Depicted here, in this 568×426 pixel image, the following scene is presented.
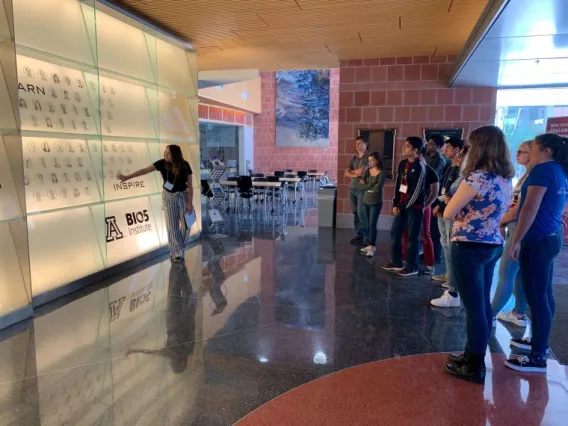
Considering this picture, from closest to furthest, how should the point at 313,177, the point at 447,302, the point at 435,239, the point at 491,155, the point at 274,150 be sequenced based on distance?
1. the point at 491,155
2. the point at 447,302
3. the point at 435,239
4. the point at 313,177
5. the point at 274,150

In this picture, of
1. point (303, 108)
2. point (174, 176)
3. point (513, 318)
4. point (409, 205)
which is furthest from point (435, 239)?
point (303, 108)

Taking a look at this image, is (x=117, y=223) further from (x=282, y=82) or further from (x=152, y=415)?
(x=282, y=82)

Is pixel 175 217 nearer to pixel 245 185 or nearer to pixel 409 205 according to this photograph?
pixel 409 205

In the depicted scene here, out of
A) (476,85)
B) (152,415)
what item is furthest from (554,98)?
(152,415)

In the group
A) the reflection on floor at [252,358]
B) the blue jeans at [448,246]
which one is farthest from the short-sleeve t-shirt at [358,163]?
the blue jeans at [448,246]

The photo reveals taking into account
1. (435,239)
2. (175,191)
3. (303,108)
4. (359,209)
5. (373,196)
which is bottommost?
(435,239)

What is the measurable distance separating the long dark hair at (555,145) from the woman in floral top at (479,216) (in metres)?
0.31

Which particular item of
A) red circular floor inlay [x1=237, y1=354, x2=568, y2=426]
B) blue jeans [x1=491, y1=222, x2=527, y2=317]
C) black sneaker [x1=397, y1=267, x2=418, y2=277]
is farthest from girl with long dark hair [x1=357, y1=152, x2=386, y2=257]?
red circular floor inlay [x1=237, y1=354, x2=568, y2=426]

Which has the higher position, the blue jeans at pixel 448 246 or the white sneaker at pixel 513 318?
the blue jeans at pixel 448 246

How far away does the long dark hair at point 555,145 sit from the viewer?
2.65 metres

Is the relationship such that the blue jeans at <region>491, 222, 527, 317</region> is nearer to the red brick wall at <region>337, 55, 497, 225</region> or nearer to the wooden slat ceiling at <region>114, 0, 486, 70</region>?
the wooden slat ceiling at <region>114, 0, 486, 70</region>

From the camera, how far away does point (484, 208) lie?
2.55m

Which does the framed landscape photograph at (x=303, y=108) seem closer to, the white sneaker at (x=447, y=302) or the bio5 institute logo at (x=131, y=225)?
the bio5 institute logo at (x=131, y=225)

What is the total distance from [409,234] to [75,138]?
378 centimetres
